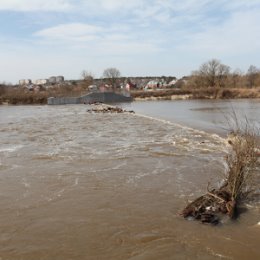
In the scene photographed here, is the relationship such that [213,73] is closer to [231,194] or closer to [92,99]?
[92,99]

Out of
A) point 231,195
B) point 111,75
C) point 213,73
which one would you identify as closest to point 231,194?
point 231,195

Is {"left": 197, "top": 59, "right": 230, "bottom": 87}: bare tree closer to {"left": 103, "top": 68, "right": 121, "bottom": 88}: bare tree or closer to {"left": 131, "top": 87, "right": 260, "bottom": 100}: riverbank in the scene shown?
{"left": 131, "top": 87, "right": 260, "bottom": 100}: riverbank

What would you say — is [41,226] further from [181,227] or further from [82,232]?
[181,227]

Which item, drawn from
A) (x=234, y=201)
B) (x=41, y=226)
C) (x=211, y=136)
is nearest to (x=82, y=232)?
(x=41, y=226)

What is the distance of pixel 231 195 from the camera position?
1004 cm

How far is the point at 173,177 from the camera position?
14.0 meters

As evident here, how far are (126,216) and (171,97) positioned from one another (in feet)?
312

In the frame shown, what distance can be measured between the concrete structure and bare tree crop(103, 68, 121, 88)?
59687 mm

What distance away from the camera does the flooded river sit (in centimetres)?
810

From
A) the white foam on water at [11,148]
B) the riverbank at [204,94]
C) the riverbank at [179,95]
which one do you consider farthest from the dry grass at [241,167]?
the riverbank at [179,95]

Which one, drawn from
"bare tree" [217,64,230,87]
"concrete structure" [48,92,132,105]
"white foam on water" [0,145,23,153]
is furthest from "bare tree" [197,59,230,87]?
"white foam on water" [0,145,23,153]

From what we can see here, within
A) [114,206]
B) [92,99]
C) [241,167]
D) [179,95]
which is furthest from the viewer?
[179,95]

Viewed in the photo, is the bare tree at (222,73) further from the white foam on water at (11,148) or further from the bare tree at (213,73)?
the white foam on water at (11,148)

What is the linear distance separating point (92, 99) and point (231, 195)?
84936mm
